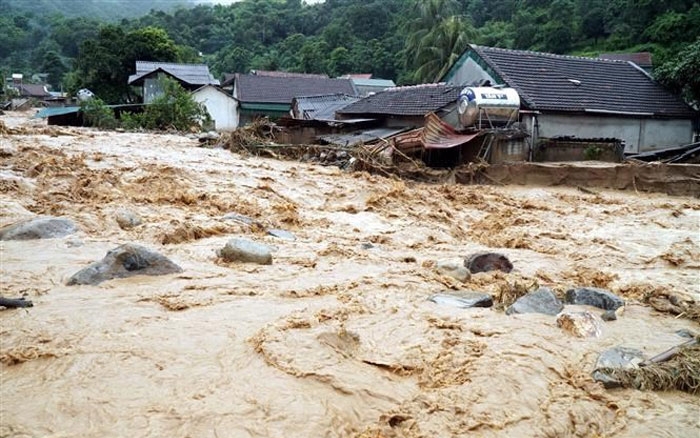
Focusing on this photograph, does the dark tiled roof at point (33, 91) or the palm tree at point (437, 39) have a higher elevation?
the palm tree at point (437, 39)

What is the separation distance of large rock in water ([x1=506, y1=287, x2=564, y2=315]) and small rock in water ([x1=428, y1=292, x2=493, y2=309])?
259 millimetres

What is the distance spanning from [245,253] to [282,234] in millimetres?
1730

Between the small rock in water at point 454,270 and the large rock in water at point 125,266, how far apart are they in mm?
2822

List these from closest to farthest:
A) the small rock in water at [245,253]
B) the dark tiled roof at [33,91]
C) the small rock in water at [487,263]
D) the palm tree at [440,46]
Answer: the small rock in water at [245,253]
the small rock in water at [487,263]
the palm tree at [440,46]
the dark tiled roof at [33,91]

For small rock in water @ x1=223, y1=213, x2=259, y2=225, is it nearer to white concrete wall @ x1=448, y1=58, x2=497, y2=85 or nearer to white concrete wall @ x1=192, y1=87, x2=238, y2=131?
white concrete wall @ x1=448, y1=58, x2=497, y2=85

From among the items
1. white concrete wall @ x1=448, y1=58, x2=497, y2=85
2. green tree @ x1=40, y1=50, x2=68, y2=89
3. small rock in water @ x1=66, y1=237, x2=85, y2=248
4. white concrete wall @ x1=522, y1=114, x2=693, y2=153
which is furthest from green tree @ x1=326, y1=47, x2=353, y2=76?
small rock in water @ x1=66, y1=237, x2=85, y2=248

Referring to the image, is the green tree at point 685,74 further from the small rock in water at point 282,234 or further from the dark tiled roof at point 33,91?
the dark tiled roof at point 33,91

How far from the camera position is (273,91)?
105 feet

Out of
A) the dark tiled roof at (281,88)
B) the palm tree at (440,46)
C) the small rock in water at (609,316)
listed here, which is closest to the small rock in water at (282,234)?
the small rock in water at (609,316)

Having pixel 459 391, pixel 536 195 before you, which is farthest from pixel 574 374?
pixel 536 195

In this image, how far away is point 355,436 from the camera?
9.72 feet

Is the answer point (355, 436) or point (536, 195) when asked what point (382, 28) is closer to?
point (536, 195)

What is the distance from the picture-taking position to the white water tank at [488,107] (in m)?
14.2

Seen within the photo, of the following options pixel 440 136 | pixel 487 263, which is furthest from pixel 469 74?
pixel 487 263
